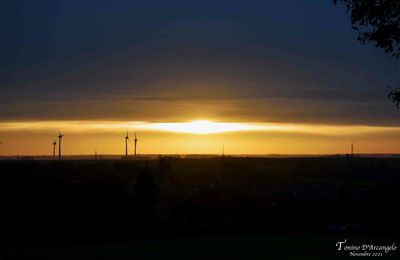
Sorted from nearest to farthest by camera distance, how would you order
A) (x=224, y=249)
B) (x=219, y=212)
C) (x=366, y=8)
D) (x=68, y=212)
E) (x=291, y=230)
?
(x=366, y=8) < (x=224, y=249) < (x=68, y=212) < (x=291, y=230) < (x=219, y=212)

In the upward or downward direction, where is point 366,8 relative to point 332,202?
upward

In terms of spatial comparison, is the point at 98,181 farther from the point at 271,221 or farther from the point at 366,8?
the point at 366,8

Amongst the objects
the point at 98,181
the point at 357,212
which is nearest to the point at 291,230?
the point at 357,212

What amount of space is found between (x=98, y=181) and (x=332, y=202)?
92.3 feet

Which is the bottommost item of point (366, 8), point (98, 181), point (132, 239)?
point (132, 239)

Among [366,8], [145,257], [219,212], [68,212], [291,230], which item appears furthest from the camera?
[219,212]

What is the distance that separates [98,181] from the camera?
81000mm

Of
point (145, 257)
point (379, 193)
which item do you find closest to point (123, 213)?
point (145, 257)

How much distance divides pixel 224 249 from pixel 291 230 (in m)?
18.4

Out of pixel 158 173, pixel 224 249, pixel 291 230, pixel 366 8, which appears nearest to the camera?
pixel 366 8

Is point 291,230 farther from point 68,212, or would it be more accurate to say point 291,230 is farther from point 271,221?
point 68,212

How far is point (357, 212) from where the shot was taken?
81438mm

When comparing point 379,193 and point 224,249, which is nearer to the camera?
point 224,249

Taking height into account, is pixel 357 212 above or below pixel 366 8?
below
